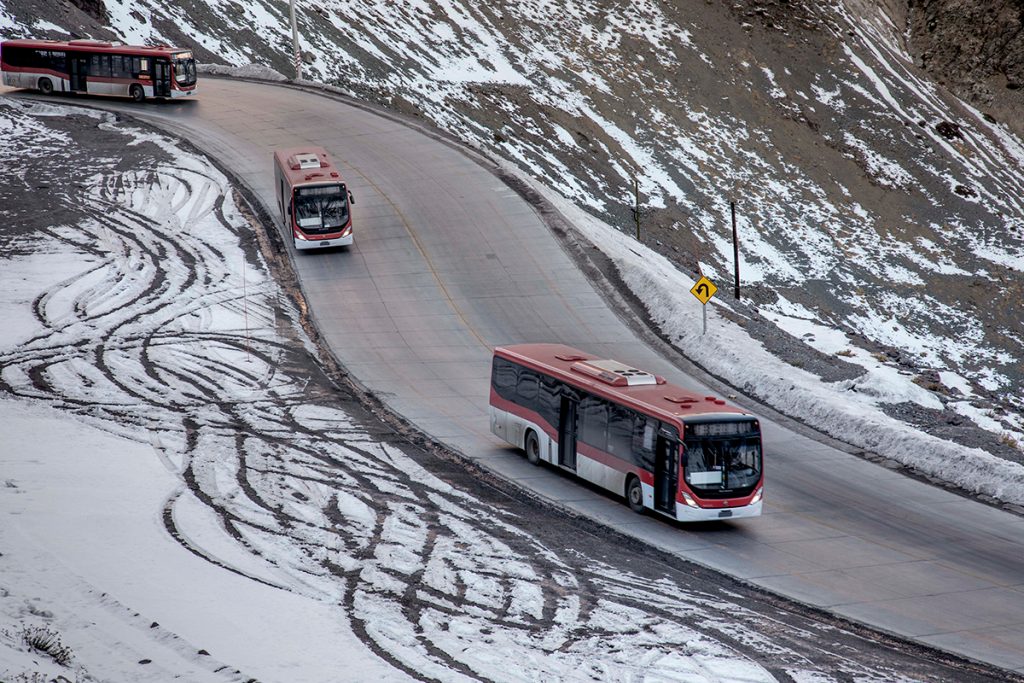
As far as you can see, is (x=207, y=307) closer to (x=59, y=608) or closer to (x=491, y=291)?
(x=491, y=291)

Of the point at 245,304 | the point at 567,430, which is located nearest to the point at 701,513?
the point at 567,430

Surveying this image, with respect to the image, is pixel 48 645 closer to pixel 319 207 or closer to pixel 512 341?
pixel 512 341

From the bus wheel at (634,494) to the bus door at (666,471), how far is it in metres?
0.53

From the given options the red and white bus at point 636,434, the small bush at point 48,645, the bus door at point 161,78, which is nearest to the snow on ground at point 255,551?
the small bush at point 48,645

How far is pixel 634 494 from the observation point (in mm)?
23578

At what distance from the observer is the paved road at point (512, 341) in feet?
67.4

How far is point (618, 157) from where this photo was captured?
72750 mm

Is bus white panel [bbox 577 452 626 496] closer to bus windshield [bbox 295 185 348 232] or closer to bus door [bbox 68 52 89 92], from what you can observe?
bus windshield [bbox 295 185 348 232]

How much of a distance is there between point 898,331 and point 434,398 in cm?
3495

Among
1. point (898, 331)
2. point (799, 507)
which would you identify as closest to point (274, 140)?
point (898, 331)

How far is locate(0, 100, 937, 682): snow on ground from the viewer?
1555cm

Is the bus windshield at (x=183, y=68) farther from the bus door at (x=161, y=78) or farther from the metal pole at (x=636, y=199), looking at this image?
the metal pole at (x=636, y=199)

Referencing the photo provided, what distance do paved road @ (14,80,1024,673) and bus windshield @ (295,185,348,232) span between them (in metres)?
1.30

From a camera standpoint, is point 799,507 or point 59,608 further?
point 799,507
